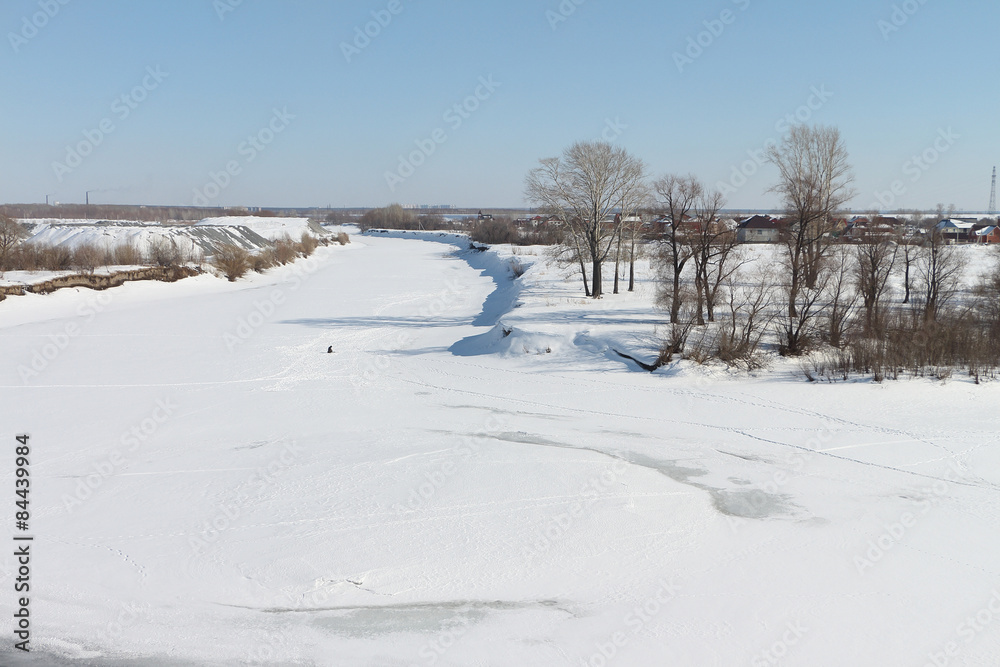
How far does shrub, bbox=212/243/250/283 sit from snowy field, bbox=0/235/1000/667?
25.4 metres

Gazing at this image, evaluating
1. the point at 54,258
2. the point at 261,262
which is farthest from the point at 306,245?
the point at 54,258

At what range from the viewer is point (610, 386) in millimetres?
18156

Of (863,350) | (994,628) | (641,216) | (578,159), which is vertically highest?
(578,159)

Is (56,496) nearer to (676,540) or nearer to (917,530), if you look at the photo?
(676,540)

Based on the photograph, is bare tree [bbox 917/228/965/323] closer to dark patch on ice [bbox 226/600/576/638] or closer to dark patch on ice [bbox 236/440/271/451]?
dark patch on ice [bbox 226/600/576/638]

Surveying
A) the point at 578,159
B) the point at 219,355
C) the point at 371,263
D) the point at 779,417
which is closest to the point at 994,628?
the point at 779,417

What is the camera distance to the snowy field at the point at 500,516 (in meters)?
6.93

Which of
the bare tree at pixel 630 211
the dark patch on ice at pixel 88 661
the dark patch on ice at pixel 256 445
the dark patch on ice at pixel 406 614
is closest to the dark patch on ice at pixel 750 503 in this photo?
the dark patch on ice at pixel 406 614

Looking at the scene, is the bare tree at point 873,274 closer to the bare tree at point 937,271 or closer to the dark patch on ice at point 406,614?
the bare tree at point 937,271

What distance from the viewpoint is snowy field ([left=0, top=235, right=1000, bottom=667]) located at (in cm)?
693

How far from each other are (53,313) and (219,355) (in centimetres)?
1401

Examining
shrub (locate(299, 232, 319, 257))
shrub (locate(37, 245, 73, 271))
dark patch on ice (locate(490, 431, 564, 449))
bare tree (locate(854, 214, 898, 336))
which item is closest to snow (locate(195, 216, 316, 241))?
shrub (locate(299, 232, 319, 257))

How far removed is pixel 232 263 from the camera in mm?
45375

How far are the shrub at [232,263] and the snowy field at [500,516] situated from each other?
2542 centimetres
